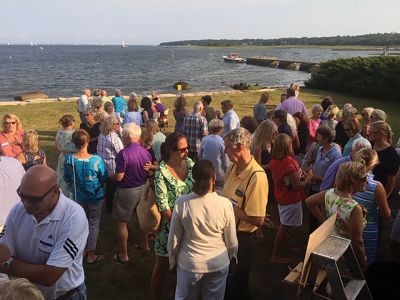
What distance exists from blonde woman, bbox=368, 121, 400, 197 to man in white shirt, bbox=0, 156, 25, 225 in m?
4.50

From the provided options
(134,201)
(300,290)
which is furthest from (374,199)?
(134,201)

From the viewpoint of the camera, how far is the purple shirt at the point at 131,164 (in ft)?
15.4

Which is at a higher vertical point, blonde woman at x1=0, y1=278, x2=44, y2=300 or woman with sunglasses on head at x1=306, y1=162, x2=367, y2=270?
blonde woman at x1=0, y1=278, x2=44, y2=300

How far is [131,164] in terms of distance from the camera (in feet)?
15.5

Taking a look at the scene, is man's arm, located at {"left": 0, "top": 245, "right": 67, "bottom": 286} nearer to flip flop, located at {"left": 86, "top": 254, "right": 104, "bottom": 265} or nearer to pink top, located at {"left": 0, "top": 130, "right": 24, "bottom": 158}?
flip flop, located at {"left": 86, "top": 254, "right": 104, "bottom": 265}

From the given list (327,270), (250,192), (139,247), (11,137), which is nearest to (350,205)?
(250,192)

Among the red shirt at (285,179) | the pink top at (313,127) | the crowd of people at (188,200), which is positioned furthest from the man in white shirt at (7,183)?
the pink top at (313,127)

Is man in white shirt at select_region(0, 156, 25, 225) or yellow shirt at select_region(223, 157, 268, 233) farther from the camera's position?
man in white shirt at select_region(0, 156, 25, 225)

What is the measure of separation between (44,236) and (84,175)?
217 cm

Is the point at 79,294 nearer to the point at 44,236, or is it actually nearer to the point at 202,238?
the point at 44,236

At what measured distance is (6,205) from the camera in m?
3.74

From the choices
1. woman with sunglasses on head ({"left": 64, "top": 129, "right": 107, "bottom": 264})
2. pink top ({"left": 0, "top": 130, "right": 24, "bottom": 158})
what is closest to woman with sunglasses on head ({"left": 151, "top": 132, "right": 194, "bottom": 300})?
woman with sunglasses on head ({"left": 64, "top": 129, "right": 107, "bottom": 264})

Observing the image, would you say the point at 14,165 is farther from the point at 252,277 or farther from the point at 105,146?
the point at 252,277

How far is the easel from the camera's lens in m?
2.45
